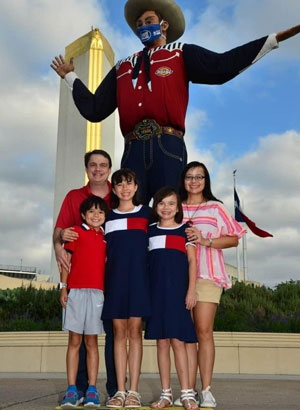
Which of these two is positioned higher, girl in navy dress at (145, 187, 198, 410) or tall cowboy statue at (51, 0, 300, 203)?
tall cowboy statue at (51, 0, 300, 203)

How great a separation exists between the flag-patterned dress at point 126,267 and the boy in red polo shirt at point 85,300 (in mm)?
74

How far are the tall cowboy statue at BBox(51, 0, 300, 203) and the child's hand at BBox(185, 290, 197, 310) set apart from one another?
1.07 meters

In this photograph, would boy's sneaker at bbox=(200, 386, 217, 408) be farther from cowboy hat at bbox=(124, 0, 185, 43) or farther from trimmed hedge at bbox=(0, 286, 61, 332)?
trimmed hedge at bbox=(0, 286, 61, 332)

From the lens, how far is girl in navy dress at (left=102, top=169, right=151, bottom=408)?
3.72 metres

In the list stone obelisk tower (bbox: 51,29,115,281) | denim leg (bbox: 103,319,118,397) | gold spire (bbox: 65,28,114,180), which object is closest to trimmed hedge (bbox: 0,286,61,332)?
denim leg (bbox: 103,319,118,397)

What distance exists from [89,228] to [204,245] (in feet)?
2.90

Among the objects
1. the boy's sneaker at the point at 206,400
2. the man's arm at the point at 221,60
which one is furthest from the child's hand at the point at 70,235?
the man's arm at the point at 221,60

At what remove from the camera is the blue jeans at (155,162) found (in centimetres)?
455

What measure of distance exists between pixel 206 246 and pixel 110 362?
114cm

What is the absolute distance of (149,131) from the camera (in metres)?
4.64

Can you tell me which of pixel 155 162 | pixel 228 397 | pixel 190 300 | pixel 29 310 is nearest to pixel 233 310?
pixel 29 310

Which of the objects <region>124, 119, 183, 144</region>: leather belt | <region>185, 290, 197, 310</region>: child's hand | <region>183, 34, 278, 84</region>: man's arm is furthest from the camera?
<region>124, 119, 183, 144</region>: leather belt

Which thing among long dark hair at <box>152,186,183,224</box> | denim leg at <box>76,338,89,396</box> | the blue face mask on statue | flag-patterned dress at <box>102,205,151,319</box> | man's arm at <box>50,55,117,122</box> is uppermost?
the blue face mask on statue

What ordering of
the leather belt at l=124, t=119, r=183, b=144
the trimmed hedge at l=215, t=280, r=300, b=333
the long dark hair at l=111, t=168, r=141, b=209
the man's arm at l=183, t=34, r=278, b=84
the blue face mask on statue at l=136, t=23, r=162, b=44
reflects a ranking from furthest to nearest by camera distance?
the trimmed hedge at l=215, t=280, r=300, b=333 < the blue face mask on statue at l=136, t=23, r=162, b=44 < the leather belt at l=124, t=119, r=183, b=144 < the man's arm at l=183, t=34, r=278, b=84 < the long dark hair at l=111, t=168, r=141, b=209
